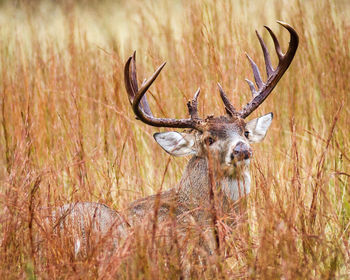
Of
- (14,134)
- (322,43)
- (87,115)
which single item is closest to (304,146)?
(322,43)

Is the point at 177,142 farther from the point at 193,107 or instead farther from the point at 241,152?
the point at 241,152

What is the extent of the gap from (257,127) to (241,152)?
0.49 metres

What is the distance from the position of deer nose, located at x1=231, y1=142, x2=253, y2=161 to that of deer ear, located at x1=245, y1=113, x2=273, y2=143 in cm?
38

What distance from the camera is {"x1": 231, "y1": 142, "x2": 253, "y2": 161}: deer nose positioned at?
3.55m

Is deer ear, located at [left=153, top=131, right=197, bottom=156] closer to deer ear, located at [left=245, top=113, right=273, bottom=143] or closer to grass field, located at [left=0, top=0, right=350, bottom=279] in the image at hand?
grass field, located at [left=0, top=0, right=350, bottom=279]

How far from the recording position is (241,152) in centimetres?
355

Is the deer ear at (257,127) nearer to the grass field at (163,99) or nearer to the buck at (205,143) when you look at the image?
the buck at (205,143)

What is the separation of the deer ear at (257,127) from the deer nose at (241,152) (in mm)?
384

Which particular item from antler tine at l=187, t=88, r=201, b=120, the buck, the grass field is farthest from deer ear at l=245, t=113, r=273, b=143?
antler tine at l=187, t=88, r=201, b=120

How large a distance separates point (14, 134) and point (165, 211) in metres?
1.51

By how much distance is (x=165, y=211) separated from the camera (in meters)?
3.86

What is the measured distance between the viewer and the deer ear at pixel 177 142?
387cm

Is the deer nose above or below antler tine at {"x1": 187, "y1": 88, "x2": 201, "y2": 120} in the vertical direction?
below

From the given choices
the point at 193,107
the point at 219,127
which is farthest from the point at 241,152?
the point at 193,107
